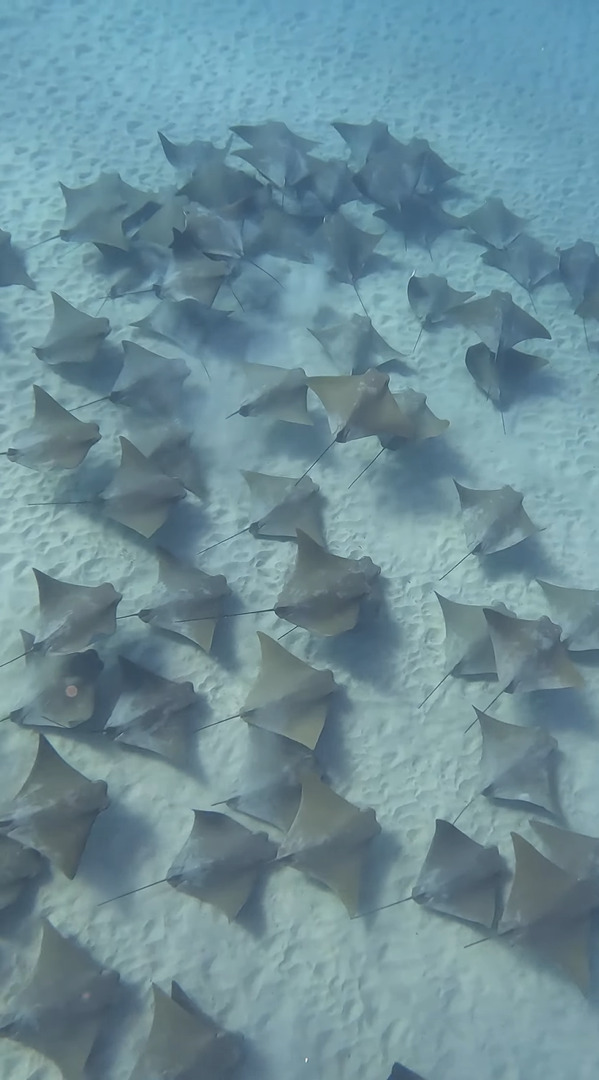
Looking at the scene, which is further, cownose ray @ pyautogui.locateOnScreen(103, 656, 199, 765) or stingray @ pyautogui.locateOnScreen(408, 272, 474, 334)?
stingray @ pyautogui.locateOnScreen(408, 272, 474, 334)

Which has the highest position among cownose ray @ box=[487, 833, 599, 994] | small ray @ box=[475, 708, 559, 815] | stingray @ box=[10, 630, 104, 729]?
stingray @ box=[10, 630, 104, 729]

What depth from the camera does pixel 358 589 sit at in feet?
14.0

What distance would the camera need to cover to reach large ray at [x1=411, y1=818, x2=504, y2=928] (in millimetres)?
3611

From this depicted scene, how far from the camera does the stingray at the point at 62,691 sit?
397cm

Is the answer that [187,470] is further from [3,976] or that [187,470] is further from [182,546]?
[3,976]

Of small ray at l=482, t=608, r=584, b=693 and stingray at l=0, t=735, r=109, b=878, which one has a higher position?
stingray at l=0, t=735, r=109, b=878

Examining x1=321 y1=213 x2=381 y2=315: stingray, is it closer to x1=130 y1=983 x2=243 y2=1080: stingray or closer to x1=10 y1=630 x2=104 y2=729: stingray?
x1=10 y1=630 x2=104 y2=729: stingray

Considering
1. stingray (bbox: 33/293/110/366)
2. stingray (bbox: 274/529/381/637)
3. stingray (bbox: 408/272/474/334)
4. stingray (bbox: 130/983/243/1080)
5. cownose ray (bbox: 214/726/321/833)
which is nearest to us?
stingray (bbox: 130/983/243/1080)

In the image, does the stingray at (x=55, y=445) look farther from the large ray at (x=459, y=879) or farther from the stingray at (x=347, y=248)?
the large ray at (x=459, y=879)

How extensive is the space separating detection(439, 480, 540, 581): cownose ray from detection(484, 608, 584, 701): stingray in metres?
0.65

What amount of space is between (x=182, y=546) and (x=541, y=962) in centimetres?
297

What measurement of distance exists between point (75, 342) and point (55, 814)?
320cm

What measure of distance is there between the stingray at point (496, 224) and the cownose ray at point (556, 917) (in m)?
5.25

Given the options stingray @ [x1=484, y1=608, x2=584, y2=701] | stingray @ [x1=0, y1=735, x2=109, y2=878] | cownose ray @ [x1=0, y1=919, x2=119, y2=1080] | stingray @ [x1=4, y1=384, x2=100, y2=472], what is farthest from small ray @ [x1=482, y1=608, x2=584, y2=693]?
stingray @ [x1=4, y1=384, x2=100, y2=472]
